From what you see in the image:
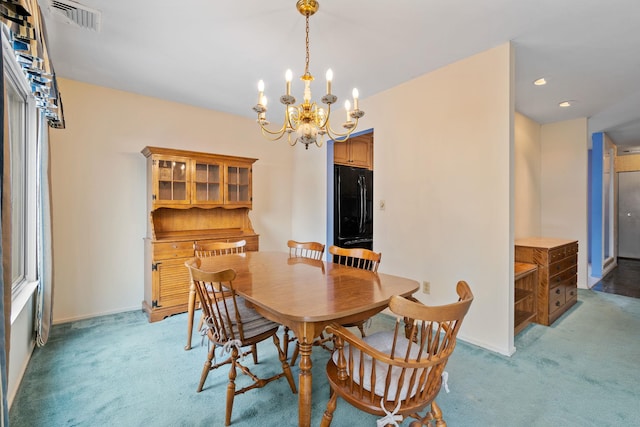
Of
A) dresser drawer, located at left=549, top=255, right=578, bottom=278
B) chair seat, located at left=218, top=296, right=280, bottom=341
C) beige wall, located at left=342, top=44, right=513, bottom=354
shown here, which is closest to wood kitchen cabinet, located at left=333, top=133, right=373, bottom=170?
beige wall, located at left=342, top=44, right=513, bottom=354

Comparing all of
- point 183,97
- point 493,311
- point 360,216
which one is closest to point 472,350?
point 493,311

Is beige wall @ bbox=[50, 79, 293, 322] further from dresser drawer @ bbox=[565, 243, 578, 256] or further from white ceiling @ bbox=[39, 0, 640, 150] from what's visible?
dresser drawer @ bbox=[565, 243, 578, 256]

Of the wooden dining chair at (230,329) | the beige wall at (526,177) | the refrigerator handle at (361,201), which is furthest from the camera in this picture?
the refrigerator handle at (361,201)

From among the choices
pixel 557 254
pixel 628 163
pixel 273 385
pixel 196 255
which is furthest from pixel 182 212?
pixel 628 163

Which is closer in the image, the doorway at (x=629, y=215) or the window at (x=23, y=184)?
the window at (x=23, y=184)

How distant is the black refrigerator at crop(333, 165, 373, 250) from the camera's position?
4062mm

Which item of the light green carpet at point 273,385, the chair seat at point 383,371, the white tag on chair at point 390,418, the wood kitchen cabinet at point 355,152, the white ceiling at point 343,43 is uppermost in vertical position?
the white ceiling at point 343,43

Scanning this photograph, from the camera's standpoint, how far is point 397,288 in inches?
64.8

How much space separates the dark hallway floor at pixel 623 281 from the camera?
4.06 meters

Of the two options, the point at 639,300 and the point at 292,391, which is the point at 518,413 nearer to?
the point at 292,391

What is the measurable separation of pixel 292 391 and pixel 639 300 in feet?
15.0

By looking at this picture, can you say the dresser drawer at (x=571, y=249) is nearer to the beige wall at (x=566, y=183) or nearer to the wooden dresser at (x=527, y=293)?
the wooden dresser at (x=527, y=293)

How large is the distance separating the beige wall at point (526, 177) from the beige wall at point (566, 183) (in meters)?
0.12

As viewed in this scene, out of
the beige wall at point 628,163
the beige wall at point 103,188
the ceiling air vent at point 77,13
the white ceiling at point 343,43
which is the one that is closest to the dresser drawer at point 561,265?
the white ceiling at point 343,43
